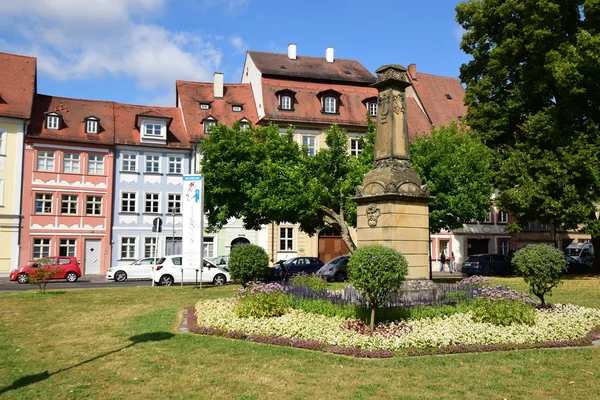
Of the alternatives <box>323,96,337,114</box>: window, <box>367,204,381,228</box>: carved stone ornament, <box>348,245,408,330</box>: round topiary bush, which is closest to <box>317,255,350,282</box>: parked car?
<box>367,204,381,228</box>: carved stone ornament

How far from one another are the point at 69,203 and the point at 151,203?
17.8 ft

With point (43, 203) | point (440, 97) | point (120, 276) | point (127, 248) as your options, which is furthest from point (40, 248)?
point (440, 97)

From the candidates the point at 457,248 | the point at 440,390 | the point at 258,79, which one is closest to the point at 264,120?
the point at 258,79

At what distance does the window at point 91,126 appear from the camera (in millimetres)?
37438

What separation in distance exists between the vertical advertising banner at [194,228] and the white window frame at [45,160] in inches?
695

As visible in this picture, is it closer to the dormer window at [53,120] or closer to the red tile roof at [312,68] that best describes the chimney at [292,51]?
the red tile roof at [312,68]

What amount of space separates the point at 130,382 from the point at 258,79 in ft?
121

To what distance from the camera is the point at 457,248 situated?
44500 millimetres

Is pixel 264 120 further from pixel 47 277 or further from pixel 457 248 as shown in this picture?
pixel 47 277

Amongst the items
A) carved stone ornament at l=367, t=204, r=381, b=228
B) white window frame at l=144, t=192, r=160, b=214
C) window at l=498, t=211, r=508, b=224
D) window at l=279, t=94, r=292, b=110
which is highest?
window at l=279, t=94, r=292, b=110

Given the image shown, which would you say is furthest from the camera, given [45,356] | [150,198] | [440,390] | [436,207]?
[150,198]

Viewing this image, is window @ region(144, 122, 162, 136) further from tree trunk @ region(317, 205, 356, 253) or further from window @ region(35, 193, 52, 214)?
tree trunk @ region(317, 205, 356, 253)

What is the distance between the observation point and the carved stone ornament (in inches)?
524

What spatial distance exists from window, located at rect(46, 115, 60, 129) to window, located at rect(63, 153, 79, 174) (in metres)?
2.09
